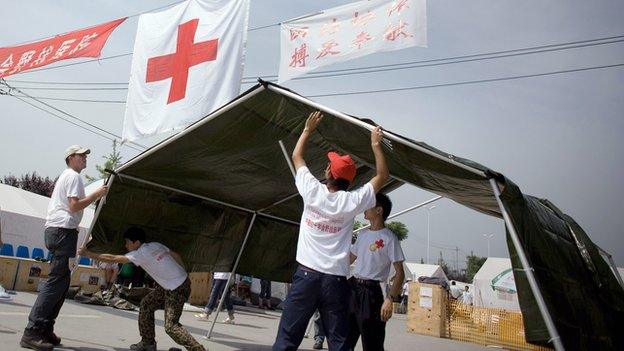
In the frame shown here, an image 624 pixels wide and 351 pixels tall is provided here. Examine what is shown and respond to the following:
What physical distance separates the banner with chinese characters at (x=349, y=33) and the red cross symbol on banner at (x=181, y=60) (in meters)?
1.19

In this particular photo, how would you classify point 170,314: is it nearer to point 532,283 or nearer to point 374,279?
point 374,279

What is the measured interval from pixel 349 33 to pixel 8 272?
371 inches

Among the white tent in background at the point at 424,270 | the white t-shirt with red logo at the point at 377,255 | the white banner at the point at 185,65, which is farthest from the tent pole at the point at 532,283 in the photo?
the white tent in background at the point at 424,270

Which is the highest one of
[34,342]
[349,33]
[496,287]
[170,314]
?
[349,33]

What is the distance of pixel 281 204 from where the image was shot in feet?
24.4

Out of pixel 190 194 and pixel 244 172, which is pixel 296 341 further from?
pixel 190 194

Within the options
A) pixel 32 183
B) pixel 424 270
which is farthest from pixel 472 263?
pixel 32 183

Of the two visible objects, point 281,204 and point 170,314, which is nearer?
point 170,314

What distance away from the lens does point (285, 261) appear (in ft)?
26.8

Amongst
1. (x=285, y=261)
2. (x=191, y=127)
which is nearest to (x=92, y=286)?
(x=285, y=261)

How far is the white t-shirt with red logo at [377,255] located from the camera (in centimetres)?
Result: 460

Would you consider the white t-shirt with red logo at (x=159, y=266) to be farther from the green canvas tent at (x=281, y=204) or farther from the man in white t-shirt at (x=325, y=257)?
the man in white t-shirt at (x=325, y=257)

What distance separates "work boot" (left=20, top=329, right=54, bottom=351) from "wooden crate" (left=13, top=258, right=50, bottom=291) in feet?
25.7

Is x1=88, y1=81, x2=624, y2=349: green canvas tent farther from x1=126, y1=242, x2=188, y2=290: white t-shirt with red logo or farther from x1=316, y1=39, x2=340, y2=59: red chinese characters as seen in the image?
x1=316, y1=39, x2=340, y2=59: red chinese characters
